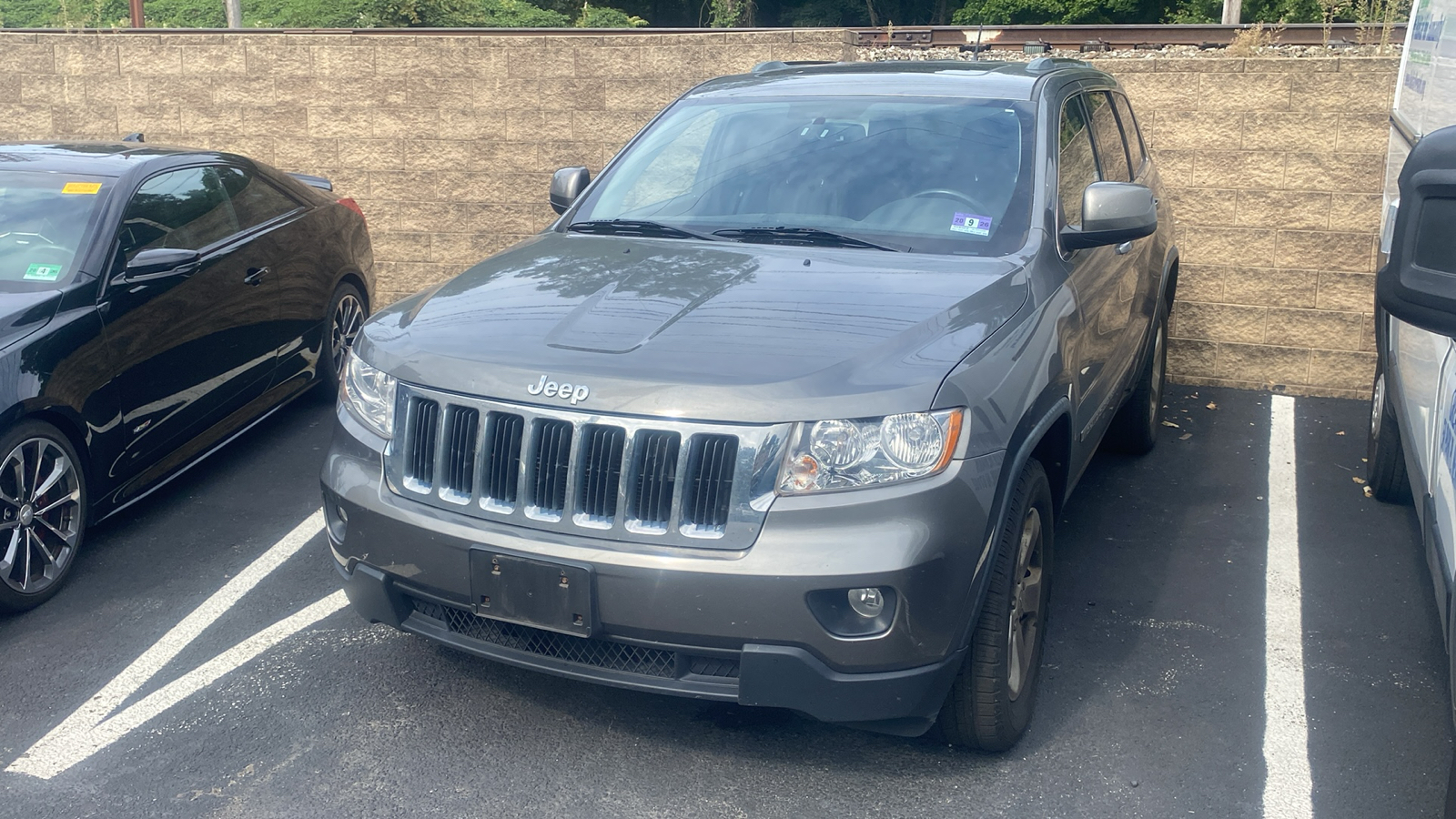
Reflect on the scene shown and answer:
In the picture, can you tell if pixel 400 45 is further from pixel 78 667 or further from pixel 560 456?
pixel 560 456

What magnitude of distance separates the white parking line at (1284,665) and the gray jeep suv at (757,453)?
695mm

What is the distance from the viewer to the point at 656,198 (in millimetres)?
4660

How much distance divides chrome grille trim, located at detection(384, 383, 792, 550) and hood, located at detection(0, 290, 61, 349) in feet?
7.04

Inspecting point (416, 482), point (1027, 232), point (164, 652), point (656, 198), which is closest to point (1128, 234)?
point (1027, 232)

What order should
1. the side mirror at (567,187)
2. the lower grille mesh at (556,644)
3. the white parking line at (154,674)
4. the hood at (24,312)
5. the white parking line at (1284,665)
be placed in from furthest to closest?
the side mirror at (567,187)
the hood at (24,312)
the white parking line at (154,674)
the white parking line at (1284,665)
the lower grille mesh at (556,644)

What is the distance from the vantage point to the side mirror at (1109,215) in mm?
4141

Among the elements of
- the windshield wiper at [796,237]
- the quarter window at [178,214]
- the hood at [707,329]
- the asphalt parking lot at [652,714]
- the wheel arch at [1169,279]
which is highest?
the windshield wiper at [796,237]

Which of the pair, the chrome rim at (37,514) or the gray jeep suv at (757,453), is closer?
the gray jeep suv at (757,453)

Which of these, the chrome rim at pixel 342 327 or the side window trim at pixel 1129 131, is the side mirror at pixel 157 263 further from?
the side window trim at pixel 1129 131

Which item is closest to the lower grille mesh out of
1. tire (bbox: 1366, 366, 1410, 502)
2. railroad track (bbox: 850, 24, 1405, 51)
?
tire (bbox: 1366, 366, 1410, 502)

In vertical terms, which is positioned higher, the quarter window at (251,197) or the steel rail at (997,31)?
the steel rail at (997,31)

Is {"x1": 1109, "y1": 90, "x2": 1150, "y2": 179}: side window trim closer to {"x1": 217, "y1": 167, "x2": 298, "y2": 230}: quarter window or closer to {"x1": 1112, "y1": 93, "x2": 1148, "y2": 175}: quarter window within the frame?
{"x1": 1112, "y1": 93, "x2": 1148, "y2": 175}: quarter window

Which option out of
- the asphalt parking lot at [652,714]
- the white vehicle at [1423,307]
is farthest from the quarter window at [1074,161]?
the asphalt parking lot at [652,714]

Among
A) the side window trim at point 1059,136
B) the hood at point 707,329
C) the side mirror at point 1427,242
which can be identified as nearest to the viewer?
the side mirror at point 1427,242
